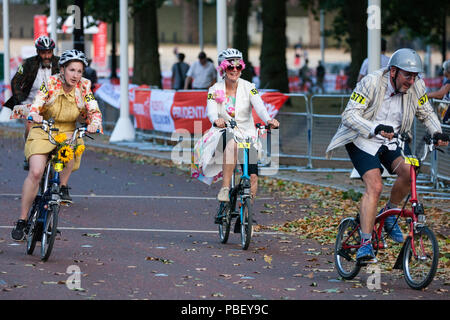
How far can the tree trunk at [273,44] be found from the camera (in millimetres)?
33750

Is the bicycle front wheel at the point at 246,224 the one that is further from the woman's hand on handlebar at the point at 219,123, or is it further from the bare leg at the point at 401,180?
the bare leg at the point at 401,180

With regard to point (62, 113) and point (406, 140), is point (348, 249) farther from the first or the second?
point (62, 113)

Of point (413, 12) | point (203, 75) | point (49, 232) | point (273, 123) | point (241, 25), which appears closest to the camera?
point (49, 232)

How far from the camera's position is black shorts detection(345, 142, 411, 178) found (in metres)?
8.02

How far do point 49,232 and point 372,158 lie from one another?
9.09ft

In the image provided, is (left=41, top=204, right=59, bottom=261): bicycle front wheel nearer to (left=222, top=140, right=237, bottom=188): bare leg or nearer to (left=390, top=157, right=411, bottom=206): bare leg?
(left=222, top=140, right=237, bottom=188): bare leg

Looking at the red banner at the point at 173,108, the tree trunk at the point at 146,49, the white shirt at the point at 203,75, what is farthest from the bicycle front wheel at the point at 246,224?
the tree trunk at the point at 146,49

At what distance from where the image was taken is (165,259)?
30.2 feet

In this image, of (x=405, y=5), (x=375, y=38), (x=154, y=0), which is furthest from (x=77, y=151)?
(x=405, y=5)

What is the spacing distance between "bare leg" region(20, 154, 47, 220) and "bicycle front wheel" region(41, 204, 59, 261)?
526 millimetres

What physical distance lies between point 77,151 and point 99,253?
3.07ft

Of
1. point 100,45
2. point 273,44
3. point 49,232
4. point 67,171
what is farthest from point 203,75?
point 100,45

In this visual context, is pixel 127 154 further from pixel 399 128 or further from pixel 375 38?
pixel 399 128
